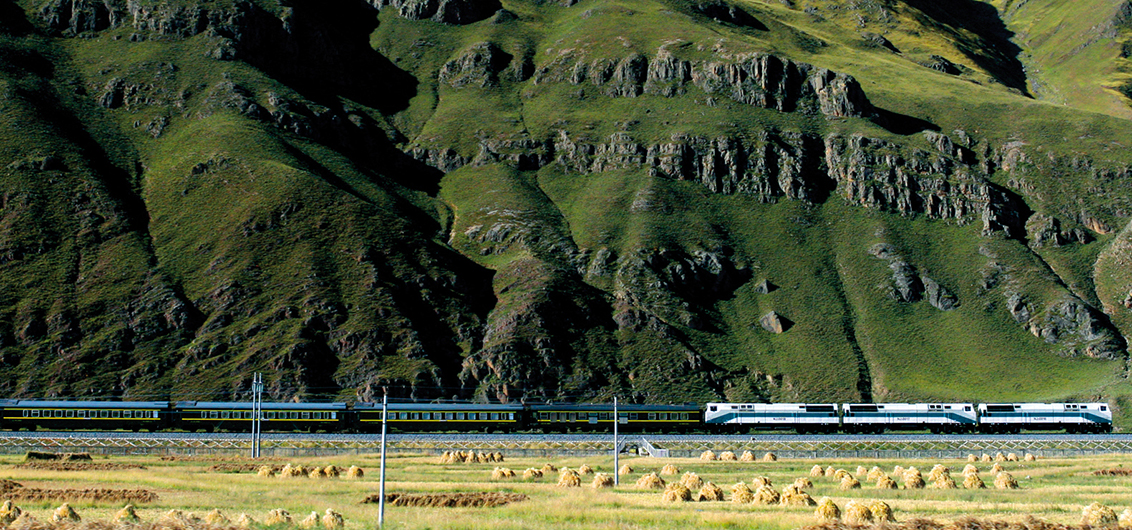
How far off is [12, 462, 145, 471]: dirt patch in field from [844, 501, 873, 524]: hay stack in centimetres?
4395

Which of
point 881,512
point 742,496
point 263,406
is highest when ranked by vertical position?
point 881,512

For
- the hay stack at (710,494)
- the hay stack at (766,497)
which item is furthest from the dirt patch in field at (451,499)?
the hay stack at (766,497)

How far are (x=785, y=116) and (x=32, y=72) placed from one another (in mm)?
140184

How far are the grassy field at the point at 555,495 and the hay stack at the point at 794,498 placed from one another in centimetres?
118

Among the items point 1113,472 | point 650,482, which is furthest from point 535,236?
point 650,482

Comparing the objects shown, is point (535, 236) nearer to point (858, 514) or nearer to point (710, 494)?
point (710, 494)

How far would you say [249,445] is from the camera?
77688 mm

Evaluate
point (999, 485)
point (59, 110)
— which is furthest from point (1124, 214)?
point (59, 110)

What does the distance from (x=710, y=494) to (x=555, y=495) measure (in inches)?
271

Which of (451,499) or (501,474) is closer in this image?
(451,499)

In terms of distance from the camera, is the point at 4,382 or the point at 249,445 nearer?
the point at 249,445

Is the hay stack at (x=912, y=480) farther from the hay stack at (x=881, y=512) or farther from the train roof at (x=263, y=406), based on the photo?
the train roof at (x=263, y=406)

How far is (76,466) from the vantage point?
2288 inches

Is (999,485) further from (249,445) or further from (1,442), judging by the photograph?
(1,442)
